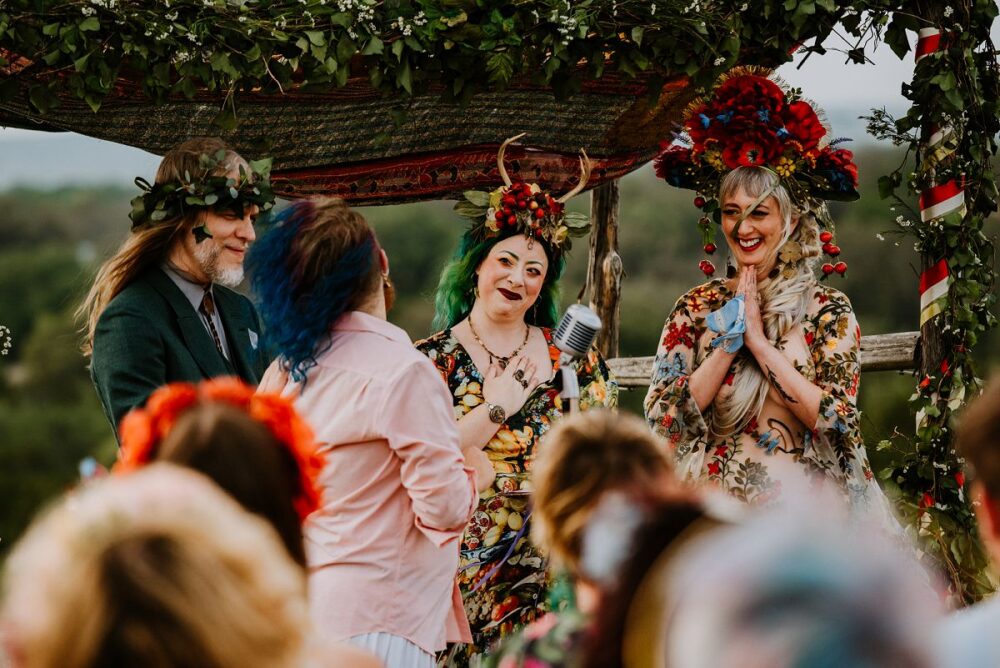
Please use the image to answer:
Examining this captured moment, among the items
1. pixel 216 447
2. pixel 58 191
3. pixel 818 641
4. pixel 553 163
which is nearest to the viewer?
pixel 818 641

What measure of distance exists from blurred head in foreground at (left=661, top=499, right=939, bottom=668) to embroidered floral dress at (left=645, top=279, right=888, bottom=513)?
2.80 m

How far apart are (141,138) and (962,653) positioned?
143 inches

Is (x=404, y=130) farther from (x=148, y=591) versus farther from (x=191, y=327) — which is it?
(x=148, y=591)

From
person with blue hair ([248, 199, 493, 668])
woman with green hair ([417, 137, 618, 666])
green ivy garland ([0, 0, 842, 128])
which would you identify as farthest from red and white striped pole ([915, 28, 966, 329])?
person with blue hair ([248, 199, 493, 668])

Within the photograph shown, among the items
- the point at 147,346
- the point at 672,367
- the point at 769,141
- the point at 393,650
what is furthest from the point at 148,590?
the point at 769,141

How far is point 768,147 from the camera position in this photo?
4.12 m

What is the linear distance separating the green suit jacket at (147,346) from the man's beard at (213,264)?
0.37 feet

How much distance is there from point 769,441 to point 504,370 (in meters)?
0.83

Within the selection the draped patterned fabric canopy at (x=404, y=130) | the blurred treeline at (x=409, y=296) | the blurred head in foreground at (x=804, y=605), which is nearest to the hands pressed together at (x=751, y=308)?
the draped patterned fabric canopy at (x=404, y=130)

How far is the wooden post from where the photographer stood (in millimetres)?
6348

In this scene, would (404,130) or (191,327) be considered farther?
(404,130)

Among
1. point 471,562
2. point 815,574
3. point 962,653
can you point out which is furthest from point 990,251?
point 815,574

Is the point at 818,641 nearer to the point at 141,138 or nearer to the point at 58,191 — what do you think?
the point at 141,138

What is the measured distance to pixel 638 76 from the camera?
4703 mm
